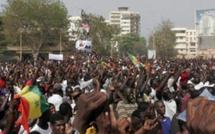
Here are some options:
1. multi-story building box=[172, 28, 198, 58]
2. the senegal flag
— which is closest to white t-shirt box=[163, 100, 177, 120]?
the senegal flag

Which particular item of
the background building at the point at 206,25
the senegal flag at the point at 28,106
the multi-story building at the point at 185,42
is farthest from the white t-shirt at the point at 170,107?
the multi-story building at the point at 185,42

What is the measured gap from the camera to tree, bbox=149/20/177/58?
327ft

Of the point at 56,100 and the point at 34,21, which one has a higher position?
the point at 34,21

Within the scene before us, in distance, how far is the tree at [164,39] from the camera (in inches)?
3922

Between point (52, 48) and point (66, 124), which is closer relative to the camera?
point (66, 124)

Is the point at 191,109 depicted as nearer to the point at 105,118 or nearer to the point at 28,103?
the point at 105,118

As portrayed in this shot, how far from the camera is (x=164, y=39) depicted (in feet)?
334

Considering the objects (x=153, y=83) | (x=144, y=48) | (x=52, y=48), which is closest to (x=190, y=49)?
(x=144, y=48)

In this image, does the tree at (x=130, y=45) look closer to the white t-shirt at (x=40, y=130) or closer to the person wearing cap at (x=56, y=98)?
the person wearing cap at (x=56, y=98)

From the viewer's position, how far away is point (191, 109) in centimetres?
233

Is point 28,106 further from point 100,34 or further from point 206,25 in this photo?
point 206,25

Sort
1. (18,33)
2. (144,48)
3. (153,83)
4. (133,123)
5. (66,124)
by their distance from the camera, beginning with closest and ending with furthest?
1. (133,123)
2. (66,124)
3. (153,83)
4. (18,33)
5. (144,48)

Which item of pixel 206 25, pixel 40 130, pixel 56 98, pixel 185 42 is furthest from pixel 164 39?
pixel 40 130

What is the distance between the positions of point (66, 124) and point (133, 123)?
0.61 meters
